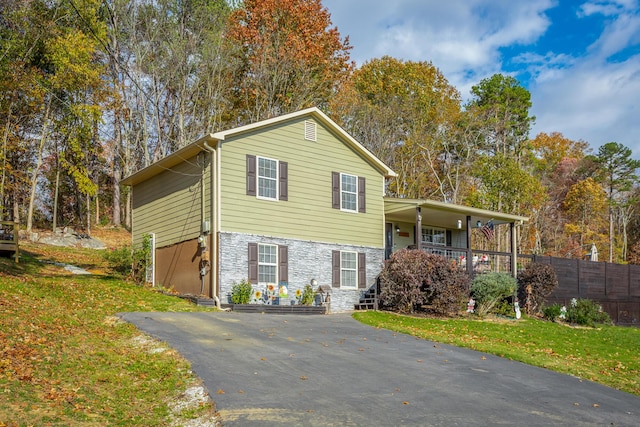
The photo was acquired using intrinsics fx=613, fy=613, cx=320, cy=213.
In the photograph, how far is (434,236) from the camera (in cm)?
2583

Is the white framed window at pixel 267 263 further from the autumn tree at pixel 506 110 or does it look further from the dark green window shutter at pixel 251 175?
the autumn tree at pixel 506 110

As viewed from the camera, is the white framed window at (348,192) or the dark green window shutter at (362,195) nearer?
the white framed window at (348,192)

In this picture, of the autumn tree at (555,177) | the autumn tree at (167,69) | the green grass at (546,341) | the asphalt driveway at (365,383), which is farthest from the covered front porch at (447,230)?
the autumn tree at (555,177)

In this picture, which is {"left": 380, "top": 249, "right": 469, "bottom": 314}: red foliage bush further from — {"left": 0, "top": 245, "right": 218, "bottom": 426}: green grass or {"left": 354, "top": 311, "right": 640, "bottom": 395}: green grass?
{"left": 0, "top": 245, "right": 218, "bottom": 426}: green grass

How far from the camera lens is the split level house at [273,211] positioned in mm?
17750

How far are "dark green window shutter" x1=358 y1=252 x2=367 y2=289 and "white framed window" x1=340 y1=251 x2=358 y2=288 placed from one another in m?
0.12

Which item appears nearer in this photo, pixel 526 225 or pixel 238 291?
pixel 238 291

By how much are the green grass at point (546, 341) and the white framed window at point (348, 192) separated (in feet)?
12.7

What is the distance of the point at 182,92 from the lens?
29.9 metres

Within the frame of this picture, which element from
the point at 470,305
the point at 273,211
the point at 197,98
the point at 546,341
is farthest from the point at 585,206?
the point at 273,211

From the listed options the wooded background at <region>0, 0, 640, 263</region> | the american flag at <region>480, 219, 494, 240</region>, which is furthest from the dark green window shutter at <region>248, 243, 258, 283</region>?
the wooded background at <region>0, 0, 640, 263</region>

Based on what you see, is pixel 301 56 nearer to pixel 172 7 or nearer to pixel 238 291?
pixel 172 7

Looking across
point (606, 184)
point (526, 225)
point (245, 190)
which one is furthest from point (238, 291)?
point (606, 184)

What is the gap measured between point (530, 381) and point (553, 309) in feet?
42.5
